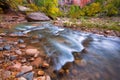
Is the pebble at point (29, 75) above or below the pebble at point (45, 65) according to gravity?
above

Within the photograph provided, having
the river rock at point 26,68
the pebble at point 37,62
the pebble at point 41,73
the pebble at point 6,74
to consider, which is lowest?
the pebble at point 41,73

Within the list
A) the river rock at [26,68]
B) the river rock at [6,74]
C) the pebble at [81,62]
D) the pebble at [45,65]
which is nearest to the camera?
the river rock at [6,74]

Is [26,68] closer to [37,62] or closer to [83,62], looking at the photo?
[37,62]

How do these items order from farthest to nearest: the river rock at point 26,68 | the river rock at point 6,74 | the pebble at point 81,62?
the pebble at point 81,62
the river rock at point 26,68
the river rock at point 6,74

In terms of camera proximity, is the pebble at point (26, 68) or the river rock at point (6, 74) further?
the pebble at point (26, 68)

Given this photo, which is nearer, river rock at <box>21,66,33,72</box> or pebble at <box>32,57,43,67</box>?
river rock at <box>21,66,33,72</box>

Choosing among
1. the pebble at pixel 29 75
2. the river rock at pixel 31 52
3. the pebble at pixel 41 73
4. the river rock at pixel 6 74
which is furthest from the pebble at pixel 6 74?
the river rock at pixel 31 52

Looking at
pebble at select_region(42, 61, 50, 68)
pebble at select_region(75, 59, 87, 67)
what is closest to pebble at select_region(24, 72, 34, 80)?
pebble at select_region(42, 61, 50, 68)

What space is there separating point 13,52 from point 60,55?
4.17ft

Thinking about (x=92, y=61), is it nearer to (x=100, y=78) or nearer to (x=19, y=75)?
(x=100, y=78)

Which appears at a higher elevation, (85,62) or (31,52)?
(31,52)

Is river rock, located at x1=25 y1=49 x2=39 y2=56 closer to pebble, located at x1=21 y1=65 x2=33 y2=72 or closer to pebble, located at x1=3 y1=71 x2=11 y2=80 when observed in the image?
pebble, located at x1=21 y1=65 x2=33 y2=72

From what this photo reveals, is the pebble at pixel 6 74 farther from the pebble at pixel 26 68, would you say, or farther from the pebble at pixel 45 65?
the pebble at pixel 45 65

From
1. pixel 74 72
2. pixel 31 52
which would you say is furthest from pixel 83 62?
pixel 31 52
